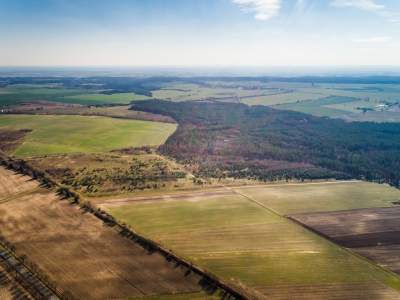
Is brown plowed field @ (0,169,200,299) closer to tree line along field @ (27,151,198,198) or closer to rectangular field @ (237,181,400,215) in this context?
tree line along field @ (27,151,198,198)

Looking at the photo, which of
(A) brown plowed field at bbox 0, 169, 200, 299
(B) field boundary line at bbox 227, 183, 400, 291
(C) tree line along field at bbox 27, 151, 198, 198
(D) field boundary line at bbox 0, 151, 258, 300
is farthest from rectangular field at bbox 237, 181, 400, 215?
(A) brown plowed field at bbox 0, 169, 200, 299

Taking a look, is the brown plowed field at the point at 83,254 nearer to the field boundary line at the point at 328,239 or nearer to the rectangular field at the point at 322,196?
the field boundary line at the point at 328,239

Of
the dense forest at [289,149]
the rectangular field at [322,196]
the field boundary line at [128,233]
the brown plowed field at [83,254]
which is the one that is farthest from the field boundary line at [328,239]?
the brown plowed field at [83,254]

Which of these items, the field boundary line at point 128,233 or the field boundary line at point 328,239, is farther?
the field boundary line at point 328,239

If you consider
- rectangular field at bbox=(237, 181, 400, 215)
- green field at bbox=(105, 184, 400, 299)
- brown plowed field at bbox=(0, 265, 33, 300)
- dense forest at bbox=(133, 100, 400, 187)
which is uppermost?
dense forest at bbox=(133, 100, 400, 187)

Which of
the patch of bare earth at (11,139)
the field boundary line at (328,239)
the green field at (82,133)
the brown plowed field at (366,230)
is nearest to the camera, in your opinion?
the field boundary line at (328,239)

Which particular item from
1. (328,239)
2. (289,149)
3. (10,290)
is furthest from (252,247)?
(289,149)

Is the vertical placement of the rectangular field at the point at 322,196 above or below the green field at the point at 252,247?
above
